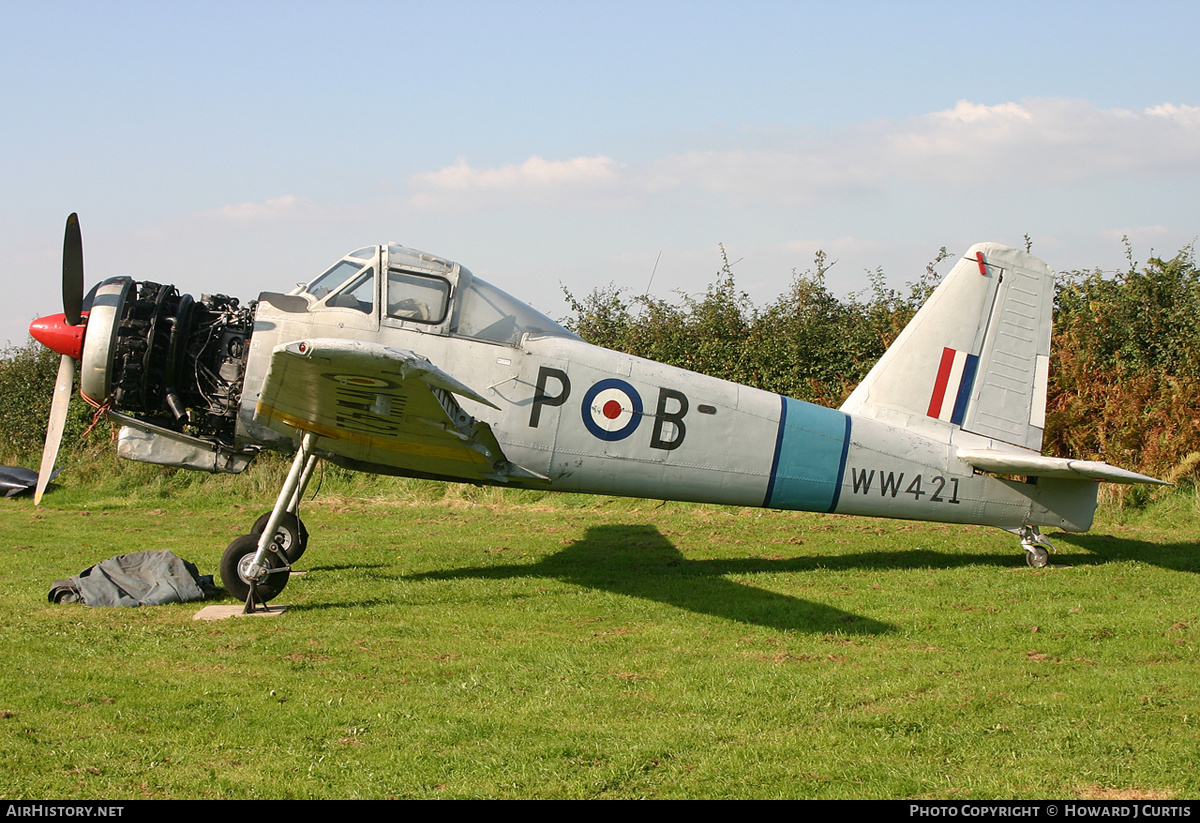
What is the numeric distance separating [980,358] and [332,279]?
6.31 meters

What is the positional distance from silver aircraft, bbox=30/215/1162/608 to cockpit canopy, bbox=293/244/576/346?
0.02m

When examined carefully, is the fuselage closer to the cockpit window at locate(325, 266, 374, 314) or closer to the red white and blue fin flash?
the cockpit window at locate(325, 266, 374, 314)

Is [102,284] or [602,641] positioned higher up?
[102,284]

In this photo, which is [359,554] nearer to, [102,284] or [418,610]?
[418,610]

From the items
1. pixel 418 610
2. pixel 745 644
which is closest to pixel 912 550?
pixel 745 644

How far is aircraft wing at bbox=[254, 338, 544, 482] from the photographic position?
18.6 ft

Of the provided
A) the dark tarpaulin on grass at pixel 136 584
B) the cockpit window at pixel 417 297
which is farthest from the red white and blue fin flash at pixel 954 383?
the dark tarpaulin on grass at pixel 136 584

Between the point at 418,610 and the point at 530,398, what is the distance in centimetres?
206

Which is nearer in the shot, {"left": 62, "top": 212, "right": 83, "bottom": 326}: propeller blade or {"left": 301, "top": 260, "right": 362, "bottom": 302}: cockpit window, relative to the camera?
{"left": 62, "top": 212, "right": 83, "bottom": 326}: propeller blade

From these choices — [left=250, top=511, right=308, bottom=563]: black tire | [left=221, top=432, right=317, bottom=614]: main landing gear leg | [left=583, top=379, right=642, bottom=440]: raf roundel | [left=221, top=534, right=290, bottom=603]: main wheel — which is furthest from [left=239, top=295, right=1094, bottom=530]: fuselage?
[left=250, top=511, right=308, bottom=563]: black tire

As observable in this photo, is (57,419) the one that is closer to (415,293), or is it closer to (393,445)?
(393,445)

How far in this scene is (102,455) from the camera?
1630cm

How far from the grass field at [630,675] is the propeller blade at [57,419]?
1.02 metres

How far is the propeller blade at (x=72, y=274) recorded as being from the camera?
23.9 feet
